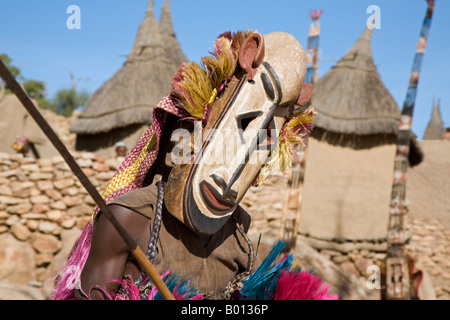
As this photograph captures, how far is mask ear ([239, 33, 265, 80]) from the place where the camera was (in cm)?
157

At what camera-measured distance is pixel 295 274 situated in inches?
71.2

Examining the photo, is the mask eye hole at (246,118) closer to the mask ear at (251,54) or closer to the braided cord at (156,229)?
the mask ear at (251,54)

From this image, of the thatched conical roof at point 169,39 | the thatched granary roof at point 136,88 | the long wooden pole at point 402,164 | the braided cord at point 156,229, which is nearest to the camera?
the braided cord at point 156,229

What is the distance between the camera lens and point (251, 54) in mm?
1576

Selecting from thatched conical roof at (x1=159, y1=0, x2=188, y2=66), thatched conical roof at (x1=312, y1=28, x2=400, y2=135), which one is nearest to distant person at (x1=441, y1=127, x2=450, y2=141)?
thatched conical roof at (x1=312, y1=28, x2=400, y2=135)

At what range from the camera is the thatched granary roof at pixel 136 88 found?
35.6ft

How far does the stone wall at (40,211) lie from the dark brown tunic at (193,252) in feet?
20.0

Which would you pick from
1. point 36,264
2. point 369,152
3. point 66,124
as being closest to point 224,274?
point 36,264

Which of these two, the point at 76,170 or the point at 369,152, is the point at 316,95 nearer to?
the point at 369,152

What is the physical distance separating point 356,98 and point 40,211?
725 centimetres

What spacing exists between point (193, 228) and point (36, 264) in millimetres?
Result: 6723

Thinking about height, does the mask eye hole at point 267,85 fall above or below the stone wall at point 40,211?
above

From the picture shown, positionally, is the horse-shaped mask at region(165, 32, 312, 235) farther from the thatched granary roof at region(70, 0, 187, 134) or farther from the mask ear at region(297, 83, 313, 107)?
the thatched granary roof at region(70, 0, 187, 134)

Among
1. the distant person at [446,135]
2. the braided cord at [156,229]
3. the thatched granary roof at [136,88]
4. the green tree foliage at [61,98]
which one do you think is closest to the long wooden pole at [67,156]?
the braided cord at [156,229]
